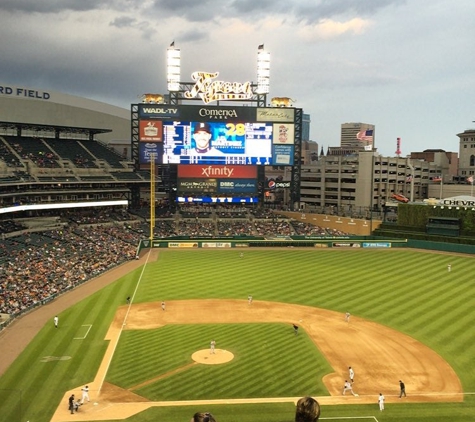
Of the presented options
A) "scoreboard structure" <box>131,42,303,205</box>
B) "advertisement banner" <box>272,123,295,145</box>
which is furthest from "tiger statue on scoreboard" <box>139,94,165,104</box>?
"advertisement banner" <box>272,123,295,145</box>

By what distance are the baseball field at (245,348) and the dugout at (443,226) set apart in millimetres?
25343

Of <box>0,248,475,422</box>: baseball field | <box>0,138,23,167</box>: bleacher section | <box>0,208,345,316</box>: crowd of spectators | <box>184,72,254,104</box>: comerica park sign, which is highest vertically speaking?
<box>184,72,254,104</box>: comerica park sign

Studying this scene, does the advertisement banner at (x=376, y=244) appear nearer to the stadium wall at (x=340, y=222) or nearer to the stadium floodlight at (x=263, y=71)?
the stadium wall at (x=340, y=222)

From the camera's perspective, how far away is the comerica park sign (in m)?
83.2

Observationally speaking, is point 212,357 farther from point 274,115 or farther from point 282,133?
point 274,115

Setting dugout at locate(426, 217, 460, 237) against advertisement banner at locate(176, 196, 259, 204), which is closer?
dugout at locate(426, 217, 460, 237)

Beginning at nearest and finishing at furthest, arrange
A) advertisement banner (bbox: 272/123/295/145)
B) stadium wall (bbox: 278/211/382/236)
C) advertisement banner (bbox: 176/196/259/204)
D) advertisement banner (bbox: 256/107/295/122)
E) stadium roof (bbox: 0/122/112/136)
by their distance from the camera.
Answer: stadium roof (bbox: 0/122/112/136) → advertisement banner (bbox: 256/107/295/122) → advertisement banner (bbox: 176/196/259/204) → advertisement banner (bbox: 272/123/295/145) → stadium wall (bbox: 278/211/382/236)

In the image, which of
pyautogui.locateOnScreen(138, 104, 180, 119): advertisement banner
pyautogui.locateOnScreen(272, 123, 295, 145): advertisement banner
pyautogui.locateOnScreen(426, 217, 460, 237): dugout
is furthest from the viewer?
pyautogui.locateOnScreen(272, 123, 295, 145): advertisement banner

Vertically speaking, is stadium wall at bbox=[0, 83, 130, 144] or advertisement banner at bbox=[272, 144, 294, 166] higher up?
stadium wall at bbox=[0, 83, 130, 144]

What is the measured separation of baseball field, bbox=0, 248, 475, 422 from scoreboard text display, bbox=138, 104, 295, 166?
31.5 m

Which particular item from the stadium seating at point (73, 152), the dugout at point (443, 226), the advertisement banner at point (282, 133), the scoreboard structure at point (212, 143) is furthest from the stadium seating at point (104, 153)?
the dugout at point (443, 226)

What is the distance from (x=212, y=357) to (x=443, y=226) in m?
61.6

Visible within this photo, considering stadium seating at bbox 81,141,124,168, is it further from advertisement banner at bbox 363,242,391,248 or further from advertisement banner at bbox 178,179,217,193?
advertisement banner at bbox 363,242,391,248

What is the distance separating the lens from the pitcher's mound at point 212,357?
2903cm
